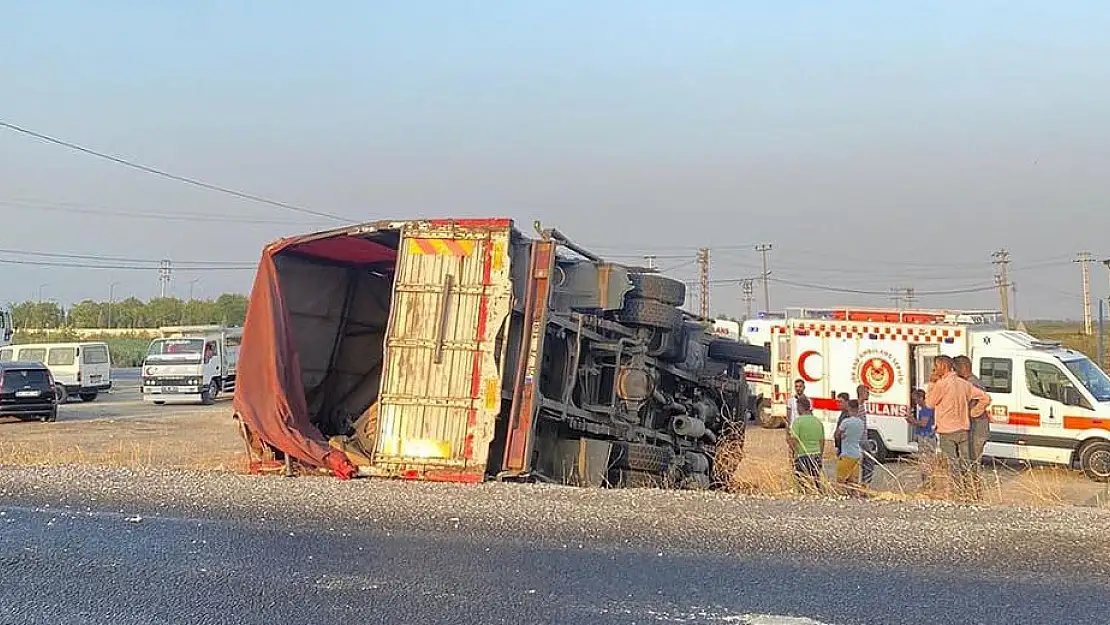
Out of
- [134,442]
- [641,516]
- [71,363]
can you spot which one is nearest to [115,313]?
[71,363]

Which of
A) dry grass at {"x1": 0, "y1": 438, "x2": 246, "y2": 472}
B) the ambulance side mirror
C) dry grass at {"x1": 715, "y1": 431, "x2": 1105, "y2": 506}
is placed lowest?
dry grass at {"x1": 0, "y1": 438, "x2": 246, "y2": 472}

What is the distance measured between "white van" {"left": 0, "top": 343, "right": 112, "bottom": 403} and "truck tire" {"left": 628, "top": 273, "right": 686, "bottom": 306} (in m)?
27.7

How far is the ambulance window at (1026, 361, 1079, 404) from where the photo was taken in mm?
17344

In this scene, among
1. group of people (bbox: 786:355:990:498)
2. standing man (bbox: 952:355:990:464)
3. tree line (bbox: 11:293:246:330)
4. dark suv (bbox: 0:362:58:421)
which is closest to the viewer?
group of people (bbox: 786:355:990:498)

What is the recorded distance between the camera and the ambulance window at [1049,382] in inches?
683

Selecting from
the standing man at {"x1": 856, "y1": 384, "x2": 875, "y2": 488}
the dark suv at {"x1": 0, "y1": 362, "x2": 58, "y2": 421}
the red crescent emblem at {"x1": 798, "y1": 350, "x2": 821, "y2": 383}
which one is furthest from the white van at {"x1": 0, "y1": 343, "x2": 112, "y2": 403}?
the standing man at {"x1": 856, "y1": 384, "x2": 875, "y2": 488}

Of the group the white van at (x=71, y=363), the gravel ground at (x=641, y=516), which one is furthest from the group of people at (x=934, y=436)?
the white van at (x=71, y=363)

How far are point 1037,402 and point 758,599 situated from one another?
1360 cm

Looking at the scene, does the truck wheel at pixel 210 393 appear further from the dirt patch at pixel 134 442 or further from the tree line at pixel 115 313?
the tree line at pixel 115 313

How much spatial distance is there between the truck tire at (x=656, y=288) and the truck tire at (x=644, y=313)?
60mm

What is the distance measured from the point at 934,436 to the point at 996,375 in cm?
556

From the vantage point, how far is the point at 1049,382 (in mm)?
17547

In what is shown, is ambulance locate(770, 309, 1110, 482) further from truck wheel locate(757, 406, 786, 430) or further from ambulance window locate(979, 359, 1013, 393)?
truck wheel locate(757, 406, 786, 430)

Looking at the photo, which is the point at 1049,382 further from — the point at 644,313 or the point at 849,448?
the point at 644,313
